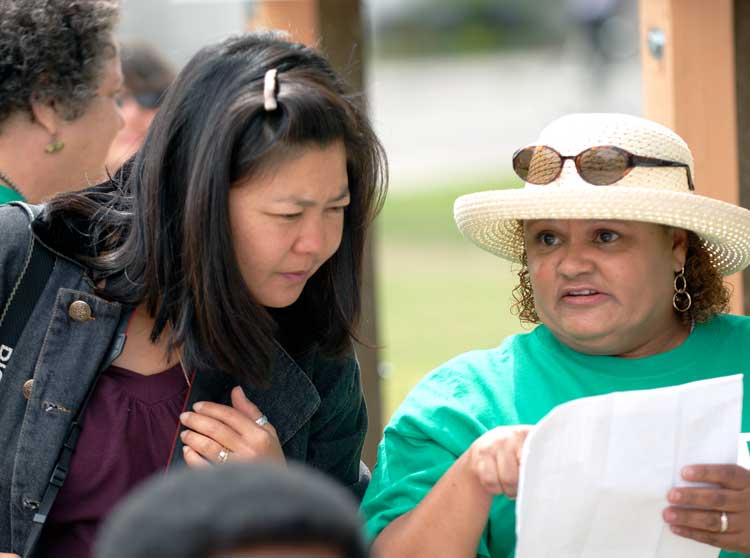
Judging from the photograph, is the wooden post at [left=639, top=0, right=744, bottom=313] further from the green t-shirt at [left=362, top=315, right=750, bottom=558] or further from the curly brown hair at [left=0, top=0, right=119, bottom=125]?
the curly brown hair at [left=0, top=0, right=119, bottom=125]

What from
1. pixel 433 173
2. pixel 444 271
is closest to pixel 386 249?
pixel 444 271

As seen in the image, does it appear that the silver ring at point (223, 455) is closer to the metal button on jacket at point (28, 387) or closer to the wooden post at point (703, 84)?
the metal button on jacket at point (28, 387)

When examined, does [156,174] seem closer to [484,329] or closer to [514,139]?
[484,329]

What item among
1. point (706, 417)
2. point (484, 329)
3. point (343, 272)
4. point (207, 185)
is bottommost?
point (484, 329)

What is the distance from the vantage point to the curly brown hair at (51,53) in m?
3.09

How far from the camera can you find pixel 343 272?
273 cm

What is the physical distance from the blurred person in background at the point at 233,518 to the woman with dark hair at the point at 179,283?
4.21ft

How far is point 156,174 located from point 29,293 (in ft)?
1.11

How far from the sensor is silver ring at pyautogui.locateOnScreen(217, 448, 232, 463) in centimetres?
242

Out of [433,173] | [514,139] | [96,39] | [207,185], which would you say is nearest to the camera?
[207,185]

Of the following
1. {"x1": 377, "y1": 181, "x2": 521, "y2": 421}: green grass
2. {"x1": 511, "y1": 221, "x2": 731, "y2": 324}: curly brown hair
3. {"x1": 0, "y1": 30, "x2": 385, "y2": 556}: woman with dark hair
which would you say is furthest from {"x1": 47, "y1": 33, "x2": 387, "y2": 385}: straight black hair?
{"x1": 377, "y1": 181, "x2": 521, "y2": 421}: green grass

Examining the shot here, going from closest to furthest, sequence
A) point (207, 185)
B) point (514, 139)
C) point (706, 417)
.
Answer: point (706, 417), point (207, 185), point (514, 139)

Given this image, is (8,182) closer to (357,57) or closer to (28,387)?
(28,387)

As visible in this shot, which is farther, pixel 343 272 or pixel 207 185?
pixel 343 272
